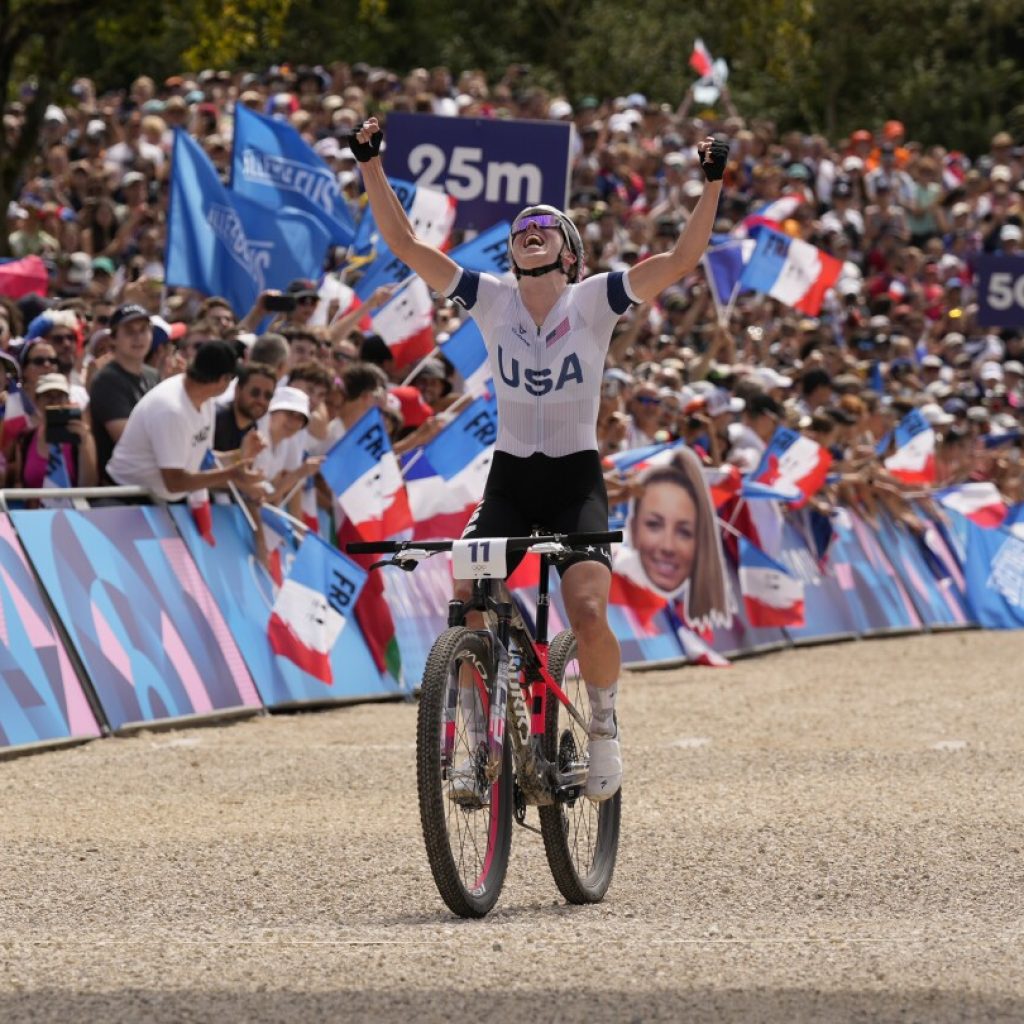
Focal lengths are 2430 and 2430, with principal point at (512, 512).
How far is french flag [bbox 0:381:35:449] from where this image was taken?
1230cm

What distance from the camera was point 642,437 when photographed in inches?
705

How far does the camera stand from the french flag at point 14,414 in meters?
12.3

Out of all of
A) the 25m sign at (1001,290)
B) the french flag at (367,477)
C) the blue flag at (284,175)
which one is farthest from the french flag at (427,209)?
the 25m sign at (1001,290)

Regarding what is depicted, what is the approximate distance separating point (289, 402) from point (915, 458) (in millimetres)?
9448

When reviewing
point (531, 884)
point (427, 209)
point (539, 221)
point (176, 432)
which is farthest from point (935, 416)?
point (539, 221)

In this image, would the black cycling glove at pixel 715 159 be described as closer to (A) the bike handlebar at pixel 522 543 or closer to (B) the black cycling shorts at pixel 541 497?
→ (B) the black cycling shorts at pixel 541 497

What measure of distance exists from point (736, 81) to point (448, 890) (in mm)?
46343

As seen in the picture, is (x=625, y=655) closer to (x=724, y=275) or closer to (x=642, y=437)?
(x=642, y=437)

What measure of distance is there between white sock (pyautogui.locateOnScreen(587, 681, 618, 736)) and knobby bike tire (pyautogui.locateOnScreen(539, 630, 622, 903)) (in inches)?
2.1

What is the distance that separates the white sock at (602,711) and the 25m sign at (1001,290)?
18.5 m

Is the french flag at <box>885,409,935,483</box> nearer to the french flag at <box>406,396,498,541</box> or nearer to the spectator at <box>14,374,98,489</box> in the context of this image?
the french flag at <box>406,396,498,541</box>

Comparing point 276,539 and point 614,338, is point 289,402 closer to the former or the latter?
point 276,539

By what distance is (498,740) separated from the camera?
23.6 ft

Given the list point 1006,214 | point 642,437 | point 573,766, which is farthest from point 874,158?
point 573,766
